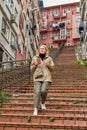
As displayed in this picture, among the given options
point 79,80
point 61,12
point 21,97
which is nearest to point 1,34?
point 79,80

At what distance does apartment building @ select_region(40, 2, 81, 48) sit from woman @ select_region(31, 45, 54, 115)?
59.7 m

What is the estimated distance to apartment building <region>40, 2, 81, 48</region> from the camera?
70938 millimetres

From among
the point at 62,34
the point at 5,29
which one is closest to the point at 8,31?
the point at 5,29

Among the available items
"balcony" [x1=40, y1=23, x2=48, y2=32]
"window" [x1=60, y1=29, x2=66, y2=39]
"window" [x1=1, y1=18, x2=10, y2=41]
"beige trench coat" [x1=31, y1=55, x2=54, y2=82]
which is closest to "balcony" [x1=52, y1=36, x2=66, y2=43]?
"window" [x1=60, y1=29, x2=66, y2=39]

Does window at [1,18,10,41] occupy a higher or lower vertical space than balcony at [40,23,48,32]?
lower

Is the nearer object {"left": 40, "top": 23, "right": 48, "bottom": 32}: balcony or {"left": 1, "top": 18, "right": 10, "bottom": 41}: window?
{"left": 1, "top": 18, "right": 10, "bottom": 41}: window

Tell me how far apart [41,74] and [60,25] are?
210ft

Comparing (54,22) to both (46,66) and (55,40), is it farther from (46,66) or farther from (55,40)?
(46,66)

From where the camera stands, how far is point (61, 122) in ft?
27.3

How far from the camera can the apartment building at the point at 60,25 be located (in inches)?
2793

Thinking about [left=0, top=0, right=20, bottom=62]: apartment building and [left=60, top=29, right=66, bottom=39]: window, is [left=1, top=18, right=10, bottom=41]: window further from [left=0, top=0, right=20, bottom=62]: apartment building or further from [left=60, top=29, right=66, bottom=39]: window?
[left=60, top=29, right=66, bottom=39]: window

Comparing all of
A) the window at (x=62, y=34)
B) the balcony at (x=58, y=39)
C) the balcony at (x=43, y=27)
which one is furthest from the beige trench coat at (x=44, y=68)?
the balcony at (x=43, y=27)

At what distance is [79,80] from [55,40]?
56391 mm

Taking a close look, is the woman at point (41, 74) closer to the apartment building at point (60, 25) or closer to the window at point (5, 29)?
the window at point (5, 29)
